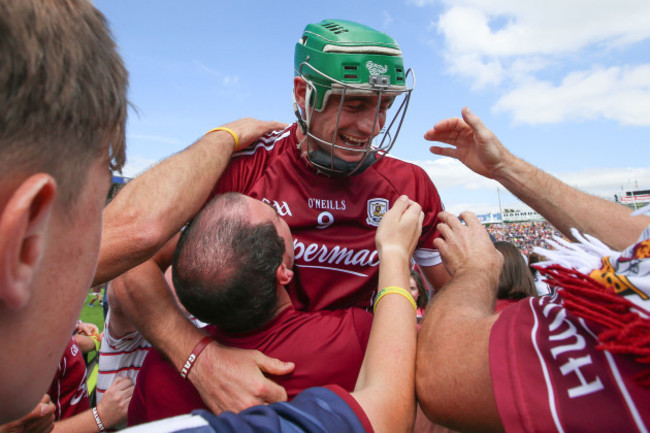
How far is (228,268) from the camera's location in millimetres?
1764

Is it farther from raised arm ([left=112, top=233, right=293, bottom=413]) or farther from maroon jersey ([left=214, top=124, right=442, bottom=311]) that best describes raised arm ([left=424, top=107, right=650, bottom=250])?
raised arm ([left=112, top=233, right=293, bottom=413])

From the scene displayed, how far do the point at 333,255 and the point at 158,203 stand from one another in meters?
0.94

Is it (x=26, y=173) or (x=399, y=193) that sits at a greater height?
(x=26, y=173)

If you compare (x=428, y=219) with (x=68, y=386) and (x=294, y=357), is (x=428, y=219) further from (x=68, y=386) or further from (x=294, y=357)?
(x=68, y=386)

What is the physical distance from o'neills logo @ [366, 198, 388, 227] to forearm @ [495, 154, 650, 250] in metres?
0.70

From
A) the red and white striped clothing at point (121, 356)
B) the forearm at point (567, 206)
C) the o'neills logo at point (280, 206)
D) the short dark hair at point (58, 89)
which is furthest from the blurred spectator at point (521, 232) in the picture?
the short dark hair at point (58, 89)

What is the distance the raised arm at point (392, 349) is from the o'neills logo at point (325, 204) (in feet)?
1.76

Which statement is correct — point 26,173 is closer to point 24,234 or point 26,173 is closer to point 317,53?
point 24,234

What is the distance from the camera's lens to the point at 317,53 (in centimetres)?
225

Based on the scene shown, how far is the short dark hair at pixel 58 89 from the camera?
664mm

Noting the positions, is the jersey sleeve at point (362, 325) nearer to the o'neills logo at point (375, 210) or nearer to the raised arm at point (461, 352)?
the raised arm at point (461, 352)

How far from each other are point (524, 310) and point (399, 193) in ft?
4.36

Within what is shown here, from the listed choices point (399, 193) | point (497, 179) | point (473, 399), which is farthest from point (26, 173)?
point (497, 179)

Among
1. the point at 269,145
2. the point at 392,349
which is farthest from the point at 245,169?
the point at 392,349
